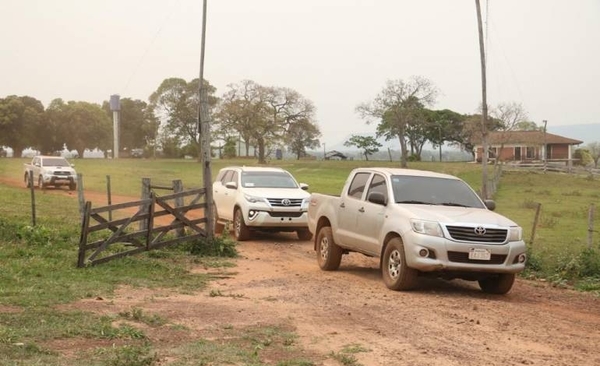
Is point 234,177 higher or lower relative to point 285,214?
higher

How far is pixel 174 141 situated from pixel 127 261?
66.5 m

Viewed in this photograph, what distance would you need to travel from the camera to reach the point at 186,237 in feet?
46.7

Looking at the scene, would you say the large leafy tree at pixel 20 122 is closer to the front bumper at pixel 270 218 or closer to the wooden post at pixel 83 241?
the front bumper at pixel 270 218

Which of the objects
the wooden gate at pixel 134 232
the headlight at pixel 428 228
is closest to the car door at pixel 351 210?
the headlight at pixel 428 228

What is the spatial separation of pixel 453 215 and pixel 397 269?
112cm

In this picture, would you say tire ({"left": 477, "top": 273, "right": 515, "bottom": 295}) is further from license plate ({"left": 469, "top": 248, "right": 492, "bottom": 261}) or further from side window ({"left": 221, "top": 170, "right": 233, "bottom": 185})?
side window ({"left": 221, "top": 170, "right": 233, "bottom": 185})

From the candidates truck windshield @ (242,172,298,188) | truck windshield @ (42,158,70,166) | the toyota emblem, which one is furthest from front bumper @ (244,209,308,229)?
truck windshield @ (42,158,70,166)

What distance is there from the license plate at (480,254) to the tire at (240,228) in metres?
8.08

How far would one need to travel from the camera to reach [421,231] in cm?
1026

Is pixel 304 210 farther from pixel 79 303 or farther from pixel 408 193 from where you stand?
pixel 79 303

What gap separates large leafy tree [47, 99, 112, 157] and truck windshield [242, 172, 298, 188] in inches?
2422

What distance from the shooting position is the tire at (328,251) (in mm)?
12688

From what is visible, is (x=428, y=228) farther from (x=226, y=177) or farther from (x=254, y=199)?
(x=226, y=177)

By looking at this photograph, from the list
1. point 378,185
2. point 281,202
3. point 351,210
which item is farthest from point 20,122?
point 378,185
